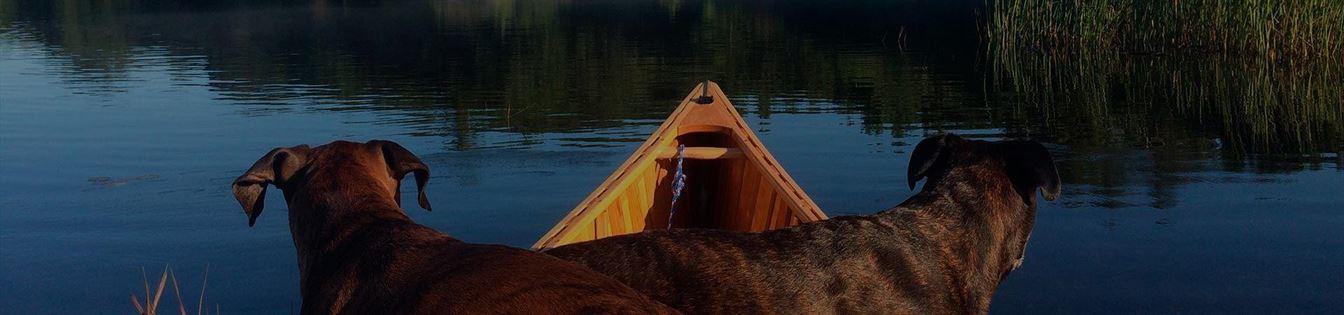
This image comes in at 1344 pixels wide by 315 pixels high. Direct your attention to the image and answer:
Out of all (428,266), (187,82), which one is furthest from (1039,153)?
(187,82)

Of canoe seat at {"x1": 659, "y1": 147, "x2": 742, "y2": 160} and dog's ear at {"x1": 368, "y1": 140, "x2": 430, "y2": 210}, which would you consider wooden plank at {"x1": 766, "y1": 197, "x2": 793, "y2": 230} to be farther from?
dog's ear at {"x1": 368, "y1": 140, "x2": 430, "y2": 210}

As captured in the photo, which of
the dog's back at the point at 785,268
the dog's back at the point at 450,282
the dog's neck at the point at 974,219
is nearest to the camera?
the dog's back at the point at 450,282

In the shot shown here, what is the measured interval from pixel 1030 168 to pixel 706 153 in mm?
3750

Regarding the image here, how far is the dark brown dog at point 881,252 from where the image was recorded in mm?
4734

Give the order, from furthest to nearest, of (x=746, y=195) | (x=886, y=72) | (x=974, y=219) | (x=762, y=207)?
(x=886, y=72), (x=746, y=195), (x=762, y=207), (x=974, y=219)

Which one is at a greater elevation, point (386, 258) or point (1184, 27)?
point (1184, 27)

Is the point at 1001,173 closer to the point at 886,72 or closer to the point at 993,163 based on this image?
the point at 993,163

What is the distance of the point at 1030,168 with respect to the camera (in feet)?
18.2

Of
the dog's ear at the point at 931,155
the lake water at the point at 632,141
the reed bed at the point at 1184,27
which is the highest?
the reed bed at the point at 1184,27

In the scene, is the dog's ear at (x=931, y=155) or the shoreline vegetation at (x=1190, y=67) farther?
the shoreline vegetation at (x=1190, y=67)

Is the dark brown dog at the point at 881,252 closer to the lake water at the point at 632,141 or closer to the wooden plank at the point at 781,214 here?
the wooden plank at the point at 781,214

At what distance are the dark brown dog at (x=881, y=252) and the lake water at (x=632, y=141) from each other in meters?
3.14

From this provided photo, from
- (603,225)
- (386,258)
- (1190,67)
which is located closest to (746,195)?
(603,225)

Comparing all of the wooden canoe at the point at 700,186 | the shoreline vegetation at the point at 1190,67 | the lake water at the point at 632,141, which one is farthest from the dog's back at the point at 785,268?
the shoreline vegetation at the point at 1190,67
